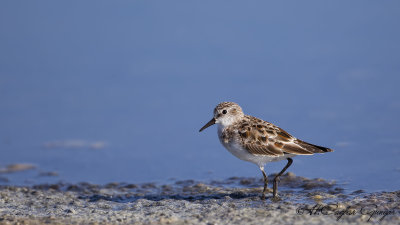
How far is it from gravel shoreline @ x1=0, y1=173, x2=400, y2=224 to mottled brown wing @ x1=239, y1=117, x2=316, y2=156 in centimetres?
69

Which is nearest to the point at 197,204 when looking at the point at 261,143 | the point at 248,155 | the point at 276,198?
the point at 248,155

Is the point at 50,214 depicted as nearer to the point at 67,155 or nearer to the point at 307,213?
the point at 307,213

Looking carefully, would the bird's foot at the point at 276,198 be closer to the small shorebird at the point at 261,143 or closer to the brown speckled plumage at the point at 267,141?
the small shorebird at the point at 261,143

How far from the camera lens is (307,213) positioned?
7.66 m

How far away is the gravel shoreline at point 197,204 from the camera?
7.51 metres

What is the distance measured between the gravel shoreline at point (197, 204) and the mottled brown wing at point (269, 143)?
Result: 69 cm

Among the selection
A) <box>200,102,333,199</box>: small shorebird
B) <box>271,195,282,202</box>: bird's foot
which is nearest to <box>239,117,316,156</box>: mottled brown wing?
<box>200,102,333,199</box>: small shorebird

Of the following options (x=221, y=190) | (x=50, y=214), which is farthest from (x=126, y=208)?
(x=221, y=190)

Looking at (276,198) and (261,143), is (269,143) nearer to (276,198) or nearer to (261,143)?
(261,143)

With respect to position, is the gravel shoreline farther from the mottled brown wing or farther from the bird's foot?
the mottled brown wing

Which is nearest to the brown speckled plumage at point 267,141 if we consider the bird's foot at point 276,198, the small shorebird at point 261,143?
the small shorebird at point 261,143

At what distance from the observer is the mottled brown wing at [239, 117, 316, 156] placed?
348 inches

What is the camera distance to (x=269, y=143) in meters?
8.91

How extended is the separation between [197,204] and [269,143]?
4.39ft
